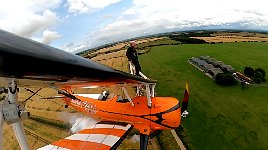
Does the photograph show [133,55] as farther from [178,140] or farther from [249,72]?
[249,72]

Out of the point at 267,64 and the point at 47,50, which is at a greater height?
the point at 47,50

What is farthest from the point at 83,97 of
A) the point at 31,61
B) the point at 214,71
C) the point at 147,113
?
the point at 214,71

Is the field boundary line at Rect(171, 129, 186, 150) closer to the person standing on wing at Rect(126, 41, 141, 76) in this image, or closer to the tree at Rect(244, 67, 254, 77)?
the person standing on wing at Rect(126, 41, 141, 76)

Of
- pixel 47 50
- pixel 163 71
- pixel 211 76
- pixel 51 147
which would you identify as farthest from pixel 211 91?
pixel 47 50

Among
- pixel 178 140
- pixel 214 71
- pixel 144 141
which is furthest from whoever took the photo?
pixel 214 71

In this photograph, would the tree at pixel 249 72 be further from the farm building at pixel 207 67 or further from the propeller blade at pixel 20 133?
the propeller blade at pixel 20 133

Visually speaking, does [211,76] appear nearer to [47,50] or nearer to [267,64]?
[267,64]

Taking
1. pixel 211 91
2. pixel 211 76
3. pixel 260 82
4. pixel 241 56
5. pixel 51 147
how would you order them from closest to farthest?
pixel 51 147 → pixel 211 91 → pixel 260 82 → pixel 211 76 → pixel 241 56
